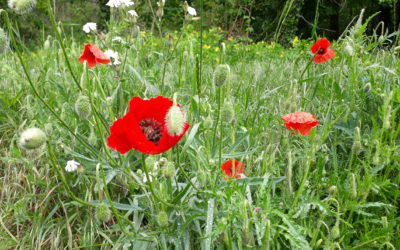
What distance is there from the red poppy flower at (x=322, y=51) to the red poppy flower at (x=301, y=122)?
59 cm

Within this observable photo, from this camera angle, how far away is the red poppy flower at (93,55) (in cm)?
140

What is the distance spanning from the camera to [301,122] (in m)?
1.17

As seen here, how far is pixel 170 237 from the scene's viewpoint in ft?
3.51

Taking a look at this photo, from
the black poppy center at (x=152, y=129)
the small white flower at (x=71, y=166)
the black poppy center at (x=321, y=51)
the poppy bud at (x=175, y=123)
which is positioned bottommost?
the small white flower at (x=71, y=166)

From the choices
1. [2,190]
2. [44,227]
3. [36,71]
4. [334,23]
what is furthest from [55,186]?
[334,23]

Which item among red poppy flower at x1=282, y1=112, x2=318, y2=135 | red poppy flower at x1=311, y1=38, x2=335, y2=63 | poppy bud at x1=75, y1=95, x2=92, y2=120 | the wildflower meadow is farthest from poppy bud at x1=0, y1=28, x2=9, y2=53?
red poppy flower at x1=311, y1=38, x2=335, y2=63

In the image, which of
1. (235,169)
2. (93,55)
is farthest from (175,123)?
(93,55)

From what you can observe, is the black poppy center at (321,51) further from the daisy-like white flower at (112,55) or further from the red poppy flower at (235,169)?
the daisy-like white flower at (112,55)

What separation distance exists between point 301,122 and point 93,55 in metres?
0.86

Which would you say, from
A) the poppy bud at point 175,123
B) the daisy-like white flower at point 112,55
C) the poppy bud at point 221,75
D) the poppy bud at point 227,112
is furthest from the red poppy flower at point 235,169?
the daisy-like white flower at point 112,55

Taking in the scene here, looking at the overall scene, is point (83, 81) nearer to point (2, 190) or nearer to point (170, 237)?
point (170, 237)

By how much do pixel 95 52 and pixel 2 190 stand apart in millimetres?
715

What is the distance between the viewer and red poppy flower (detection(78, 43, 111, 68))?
1401 millimetres

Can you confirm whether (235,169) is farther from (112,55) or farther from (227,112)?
(112,55)
